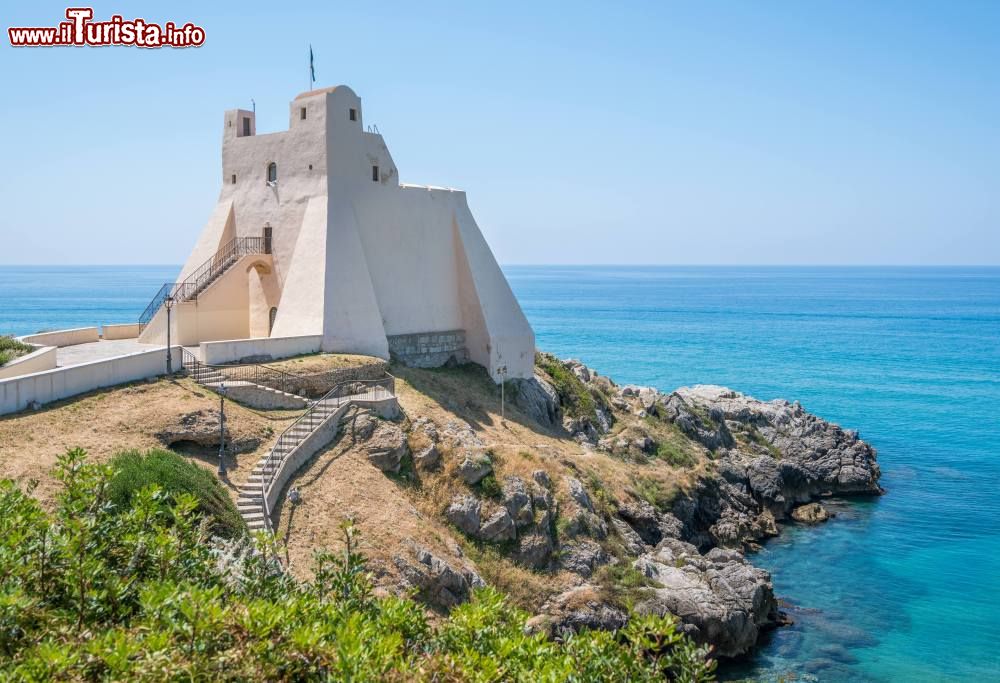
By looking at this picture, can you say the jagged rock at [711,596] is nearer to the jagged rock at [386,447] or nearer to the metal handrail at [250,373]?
the jagged rock at [386,447]

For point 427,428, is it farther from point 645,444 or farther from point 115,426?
point 645,444

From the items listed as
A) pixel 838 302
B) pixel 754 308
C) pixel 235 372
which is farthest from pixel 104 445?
pixel 838 302

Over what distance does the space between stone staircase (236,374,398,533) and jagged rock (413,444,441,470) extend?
2362mm

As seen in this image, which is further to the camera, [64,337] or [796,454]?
[796,454]

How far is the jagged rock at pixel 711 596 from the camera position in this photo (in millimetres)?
27375

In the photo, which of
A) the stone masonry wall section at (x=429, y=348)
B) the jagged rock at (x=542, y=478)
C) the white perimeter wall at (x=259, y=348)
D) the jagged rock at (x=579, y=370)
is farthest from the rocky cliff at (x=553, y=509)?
the white perimeter wall at (x=259, y=348)

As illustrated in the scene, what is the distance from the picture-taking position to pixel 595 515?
3097cm

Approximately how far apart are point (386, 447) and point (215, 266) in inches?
509

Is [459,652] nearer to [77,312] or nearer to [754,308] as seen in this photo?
[77,312]

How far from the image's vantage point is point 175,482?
22031 millimetres

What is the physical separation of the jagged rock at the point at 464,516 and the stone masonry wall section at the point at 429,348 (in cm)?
1084

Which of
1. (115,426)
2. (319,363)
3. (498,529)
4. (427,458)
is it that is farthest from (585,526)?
(115,426)

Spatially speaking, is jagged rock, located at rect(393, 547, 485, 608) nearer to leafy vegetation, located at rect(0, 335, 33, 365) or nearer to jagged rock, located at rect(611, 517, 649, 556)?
jagged rock, located at rect(611, 517, 649, 556)

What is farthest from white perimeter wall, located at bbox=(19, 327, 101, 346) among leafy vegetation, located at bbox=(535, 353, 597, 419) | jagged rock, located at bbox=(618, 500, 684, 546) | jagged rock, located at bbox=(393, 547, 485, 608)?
jagged rock, located at bbox=(618, 500, 684, 546)
